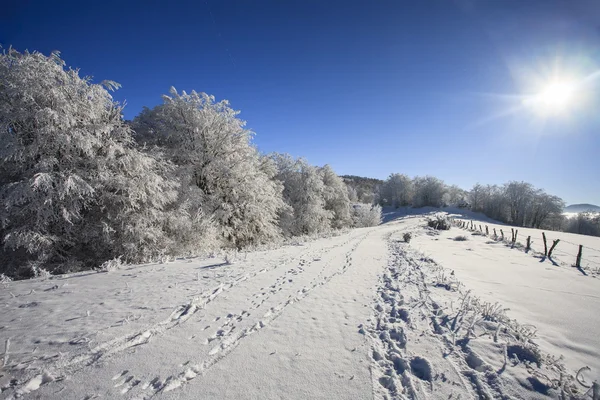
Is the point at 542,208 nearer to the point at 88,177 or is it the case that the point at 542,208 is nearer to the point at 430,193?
the point at 430,193

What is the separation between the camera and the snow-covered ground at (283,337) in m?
2.66

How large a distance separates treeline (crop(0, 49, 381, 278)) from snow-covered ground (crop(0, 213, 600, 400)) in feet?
12.2

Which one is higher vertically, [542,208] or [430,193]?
[430,193]

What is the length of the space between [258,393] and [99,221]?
1064cm

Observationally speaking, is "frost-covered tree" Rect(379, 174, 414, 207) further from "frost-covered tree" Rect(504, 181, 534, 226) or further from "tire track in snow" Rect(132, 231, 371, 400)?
"tire track in snow" Rect(132, 231, 371, 400)

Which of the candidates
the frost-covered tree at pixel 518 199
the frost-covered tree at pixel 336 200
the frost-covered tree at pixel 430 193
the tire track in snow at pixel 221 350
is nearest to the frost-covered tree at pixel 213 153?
the tire track in snow at pixel 221 350

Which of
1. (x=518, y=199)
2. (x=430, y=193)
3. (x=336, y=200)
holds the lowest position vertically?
(x=336, y=200)

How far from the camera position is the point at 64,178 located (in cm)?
820

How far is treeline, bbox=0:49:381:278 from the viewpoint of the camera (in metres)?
7.90

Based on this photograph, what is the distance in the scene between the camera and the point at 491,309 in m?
4.68

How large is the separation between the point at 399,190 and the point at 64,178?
87707 millimetres

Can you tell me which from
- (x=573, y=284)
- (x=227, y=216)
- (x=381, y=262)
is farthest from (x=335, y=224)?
(x=573, y=284)

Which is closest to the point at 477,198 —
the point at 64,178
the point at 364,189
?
the point at 364,189

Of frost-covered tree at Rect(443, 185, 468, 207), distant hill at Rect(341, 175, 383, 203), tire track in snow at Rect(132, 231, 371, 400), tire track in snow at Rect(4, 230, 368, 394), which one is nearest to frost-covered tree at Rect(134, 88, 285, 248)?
tire track in snow at Rect(4, 230, 368, 394)
